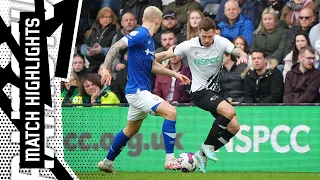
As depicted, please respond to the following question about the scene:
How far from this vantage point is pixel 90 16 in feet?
66.8

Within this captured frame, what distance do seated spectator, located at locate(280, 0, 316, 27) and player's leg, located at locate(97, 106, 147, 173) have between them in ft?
16.7

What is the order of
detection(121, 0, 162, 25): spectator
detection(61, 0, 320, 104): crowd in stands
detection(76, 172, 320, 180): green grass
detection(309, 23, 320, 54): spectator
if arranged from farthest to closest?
detection(121, 0, 162, 25): spectator, detection(309, 23, 320, 54): spectator, detection(61, 0, 320, 104): crowd in stands, detection(76, 172, 320, 180): green grass

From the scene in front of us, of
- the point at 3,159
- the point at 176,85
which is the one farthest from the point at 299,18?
the point at 3,159

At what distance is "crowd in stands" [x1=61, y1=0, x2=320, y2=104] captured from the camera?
1742 cm

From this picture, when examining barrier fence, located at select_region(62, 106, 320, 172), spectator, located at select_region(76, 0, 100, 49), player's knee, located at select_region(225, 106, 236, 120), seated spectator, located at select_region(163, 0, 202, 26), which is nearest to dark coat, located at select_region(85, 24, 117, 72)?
spectator, located at select_region(76, 0, 100, 49)

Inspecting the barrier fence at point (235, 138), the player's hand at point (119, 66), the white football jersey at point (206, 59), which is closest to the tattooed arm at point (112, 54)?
the white football jersey at point (206, 59)

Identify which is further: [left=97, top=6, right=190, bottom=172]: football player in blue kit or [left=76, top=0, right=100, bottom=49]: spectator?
[left=76, top=0, right=100, bottom=49]: spectator

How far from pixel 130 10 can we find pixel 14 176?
8.01 meters

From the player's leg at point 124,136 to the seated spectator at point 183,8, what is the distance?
4.86 metres

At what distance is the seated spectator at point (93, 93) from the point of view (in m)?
17.9

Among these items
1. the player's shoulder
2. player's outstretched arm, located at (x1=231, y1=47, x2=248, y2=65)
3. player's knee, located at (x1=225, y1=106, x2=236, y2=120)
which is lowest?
player's knee, located at (x1=225, y1=106, x2=236, y2=120)

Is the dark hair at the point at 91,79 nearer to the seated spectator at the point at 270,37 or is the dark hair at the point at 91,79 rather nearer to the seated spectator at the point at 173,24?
the seated spectator at the point at 173,24

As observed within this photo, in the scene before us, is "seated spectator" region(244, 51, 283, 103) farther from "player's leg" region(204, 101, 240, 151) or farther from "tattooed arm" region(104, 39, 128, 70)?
"tattooed arm" region(104, 39, 128, 70)

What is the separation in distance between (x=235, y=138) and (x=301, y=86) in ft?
6.18
